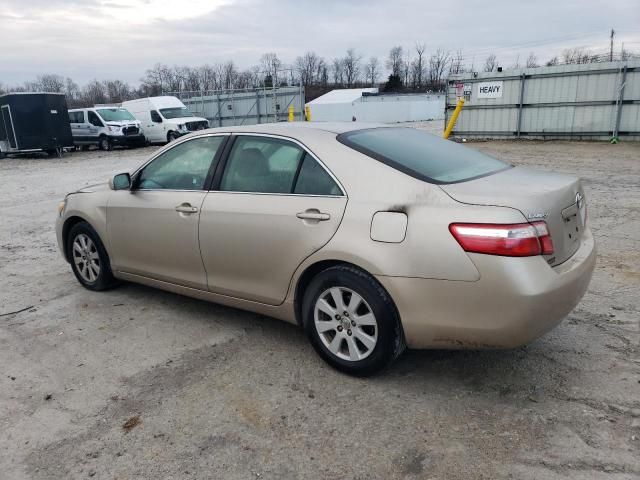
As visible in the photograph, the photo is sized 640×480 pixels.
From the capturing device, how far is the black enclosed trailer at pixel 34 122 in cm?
2166

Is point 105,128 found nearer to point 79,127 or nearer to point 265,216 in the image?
point 79,127

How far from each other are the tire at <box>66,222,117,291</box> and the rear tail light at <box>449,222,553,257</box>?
341 centimetres

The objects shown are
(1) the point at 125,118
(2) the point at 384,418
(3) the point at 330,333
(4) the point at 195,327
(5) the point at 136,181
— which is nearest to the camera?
(2) the point at 384,418

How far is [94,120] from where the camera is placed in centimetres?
2467

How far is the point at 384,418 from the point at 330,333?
673 mm

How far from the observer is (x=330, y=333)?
3.38 meters

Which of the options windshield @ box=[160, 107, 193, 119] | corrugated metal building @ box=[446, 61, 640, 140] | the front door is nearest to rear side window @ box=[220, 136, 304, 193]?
the front door

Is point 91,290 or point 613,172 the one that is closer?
point 91,290

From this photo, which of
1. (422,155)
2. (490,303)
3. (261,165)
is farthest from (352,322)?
(261,165)

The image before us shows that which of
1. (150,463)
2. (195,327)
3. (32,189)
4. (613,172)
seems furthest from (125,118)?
(150,463)

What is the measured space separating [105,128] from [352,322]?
24.0 metres

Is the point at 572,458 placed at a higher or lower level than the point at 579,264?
lower

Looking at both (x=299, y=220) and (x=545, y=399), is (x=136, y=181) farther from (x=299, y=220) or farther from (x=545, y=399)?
(x=545, y=399)

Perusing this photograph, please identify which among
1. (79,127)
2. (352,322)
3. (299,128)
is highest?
(299,128)
